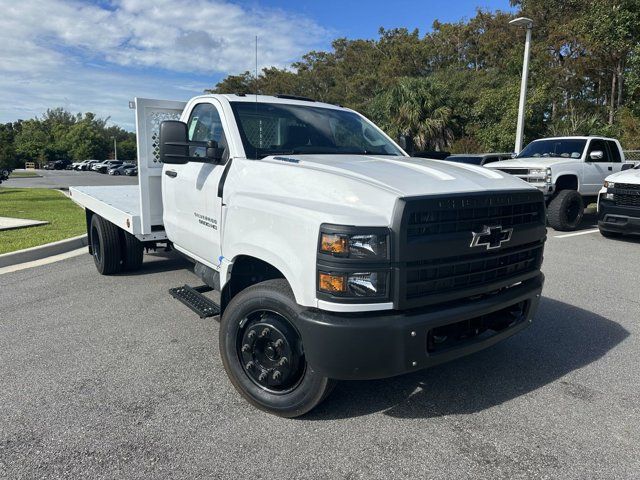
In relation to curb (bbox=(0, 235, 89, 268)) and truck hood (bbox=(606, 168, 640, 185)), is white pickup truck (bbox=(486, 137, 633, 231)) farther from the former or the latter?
curb (bbox=(0, 235, 89, 268))

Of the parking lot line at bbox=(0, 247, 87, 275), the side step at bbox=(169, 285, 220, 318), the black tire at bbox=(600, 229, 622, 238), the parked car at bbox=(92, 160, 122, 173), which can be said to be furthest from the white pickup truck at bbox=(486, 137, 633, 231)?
the parked car at bbox=(92, 160, 122, 173)

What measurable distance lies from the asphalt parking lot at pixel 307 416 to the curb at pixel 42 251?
2603 millimetres

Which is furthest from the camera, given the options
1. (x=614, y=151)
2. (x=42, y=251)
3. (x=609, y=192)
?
(x=614, y=151)

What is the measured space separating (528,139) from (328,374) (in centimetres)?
2758

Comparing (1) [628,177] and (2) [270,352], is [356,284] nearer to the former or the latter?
(2) [270,352]

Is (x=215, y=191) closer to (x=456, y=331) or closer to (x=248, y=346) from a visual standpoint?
(x=248, y=346)

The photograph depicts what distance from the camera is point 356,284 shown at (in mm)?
2557

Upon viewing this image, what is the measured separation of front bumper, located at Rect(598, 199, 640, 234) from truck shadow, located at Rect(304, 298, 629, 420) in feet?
16.8

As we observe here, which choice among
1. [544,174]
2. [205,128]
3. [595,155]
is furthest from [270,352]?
[595,155]

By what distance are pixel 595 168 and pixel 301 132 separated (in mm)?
9438

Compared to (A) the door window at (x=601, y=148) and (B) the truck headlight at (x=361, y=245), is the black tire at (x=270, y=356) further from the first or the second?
(A) the door window at (x=601, y=148)

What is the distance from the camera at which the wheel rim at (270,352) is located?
2910 millimetres

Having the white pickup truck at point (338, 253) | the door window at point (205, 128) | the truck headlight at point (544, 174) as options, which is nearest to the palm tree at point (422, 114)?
the truck headlight at point (544, 174)

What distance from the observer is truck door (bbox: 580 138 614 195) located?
1087 centimetres
